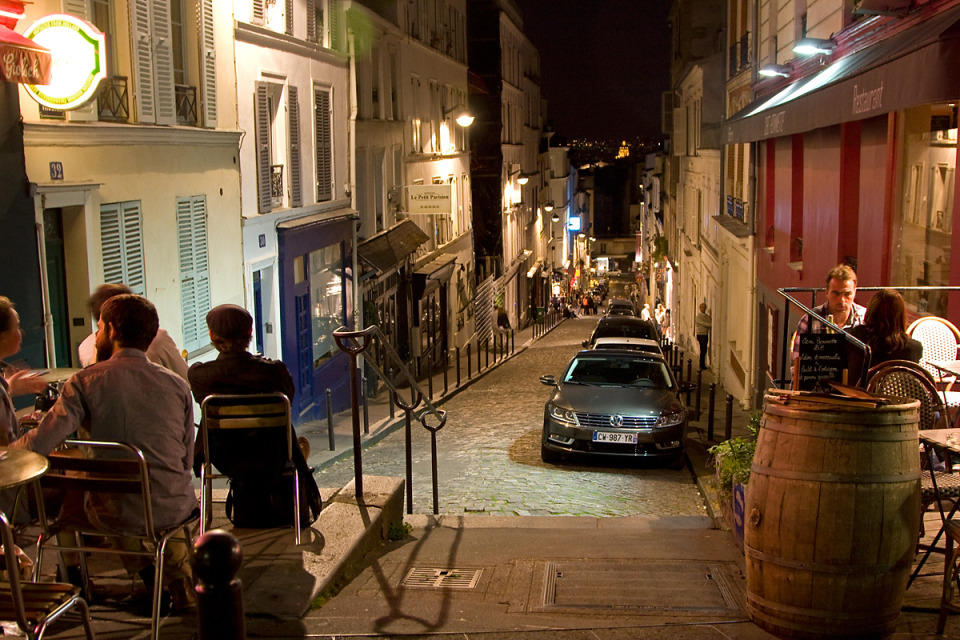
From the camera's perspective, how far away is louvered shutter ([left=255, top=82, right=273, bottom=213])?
49.3 feet

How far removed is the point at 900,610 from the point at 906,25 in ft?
20.7

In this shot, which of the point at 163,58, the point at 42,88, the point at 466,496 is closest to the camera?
the point at 42,88

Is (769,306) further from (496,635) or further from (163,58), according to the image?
(496,635)

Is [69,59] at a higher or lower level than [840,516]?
higher

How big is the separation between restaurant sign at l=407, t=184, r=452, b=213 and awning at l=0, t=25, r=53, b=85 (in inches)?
627

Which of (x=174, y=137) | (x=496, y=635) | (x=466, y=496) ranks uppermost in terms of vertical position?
(x=174, y=137)

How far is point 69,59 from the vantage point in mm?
8508

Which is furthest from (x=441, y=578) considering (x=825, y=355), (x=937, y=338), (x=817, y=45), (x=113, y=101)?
(x=817, y=45)

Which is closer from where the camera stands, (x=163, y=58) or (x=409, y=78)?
(x=163, y=58)

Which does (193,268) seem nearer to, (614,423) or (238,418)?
(614,423)

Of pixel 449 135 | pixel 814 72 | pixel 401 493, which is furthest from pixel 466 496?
pixel 449 135

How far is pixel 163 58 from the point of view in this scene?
11703 millimetres

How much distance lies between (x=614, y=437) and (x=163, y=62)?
273 inches

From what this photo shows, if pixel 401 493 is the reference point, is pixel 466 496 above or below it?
below
